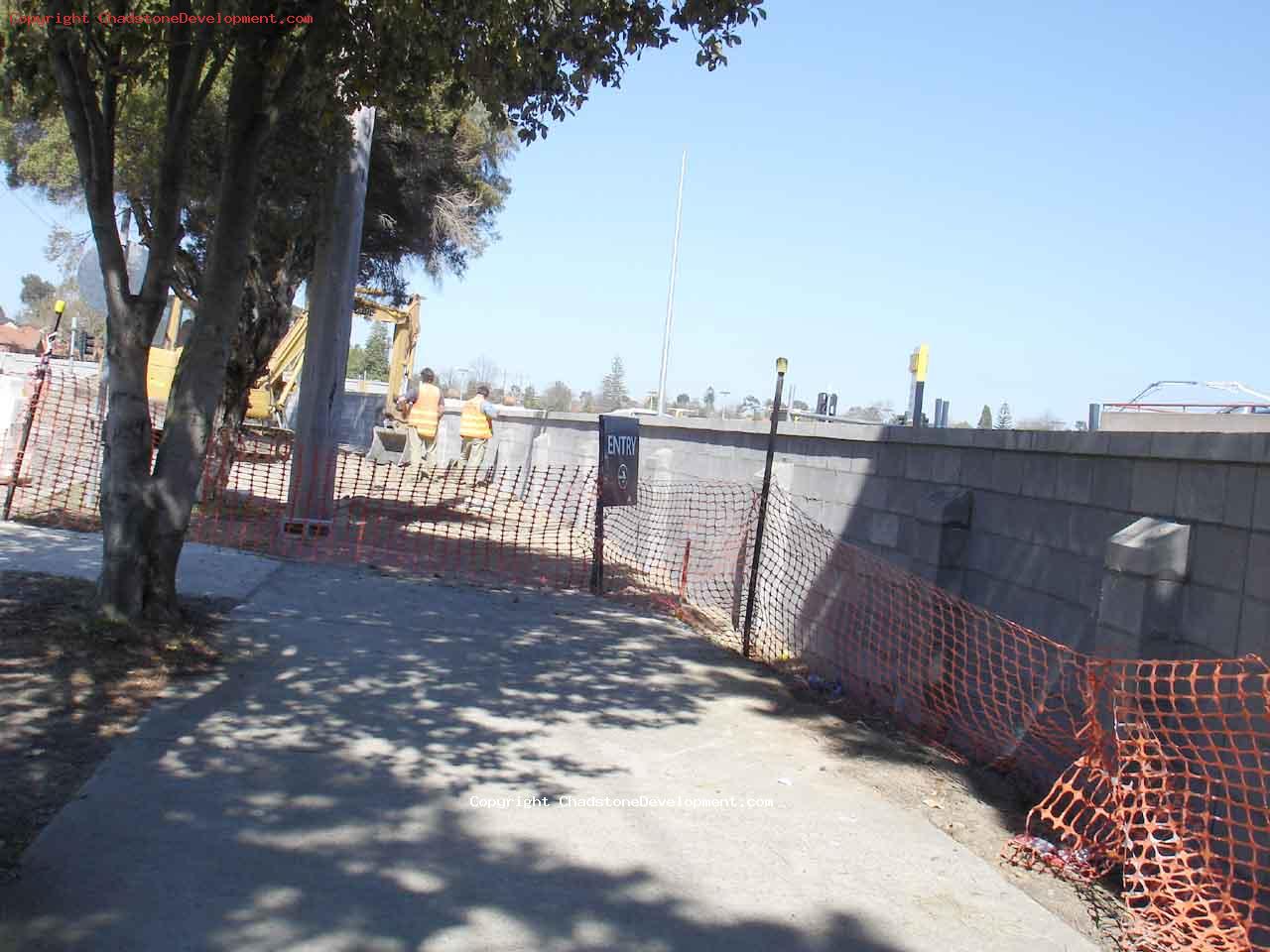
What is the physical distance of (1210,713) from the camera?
480 cm

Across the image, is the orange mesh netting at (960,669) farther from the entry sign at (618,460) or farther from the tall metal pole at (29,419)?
the entry sign at (618,460)

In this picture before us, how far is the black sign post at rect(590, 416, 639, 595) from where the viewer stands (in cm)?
1152

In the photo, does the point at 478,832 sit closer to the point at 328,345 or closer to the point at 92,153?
the point at 92,153

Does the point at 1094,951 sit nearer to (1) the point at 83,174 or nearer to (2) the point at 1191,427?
(1) the point at 83,174

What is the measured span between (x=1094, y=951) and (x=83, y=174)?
21.8 ft

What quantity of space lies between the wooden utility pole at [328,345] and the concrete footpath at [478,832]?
15.9 ft

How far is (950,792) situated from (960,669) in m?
1.06

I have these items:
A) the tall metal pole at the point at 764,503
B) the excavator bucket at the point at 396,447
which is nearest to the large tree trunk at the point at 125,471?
the tall metal pole at the point at 764,503

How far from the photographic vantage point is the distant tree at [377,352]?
87.9m

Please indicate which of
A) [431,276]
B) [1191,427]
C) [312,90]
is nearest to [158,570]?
[312,90]

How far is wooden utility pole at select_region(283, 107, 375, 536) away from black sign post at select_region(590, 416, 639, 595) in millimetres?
2875

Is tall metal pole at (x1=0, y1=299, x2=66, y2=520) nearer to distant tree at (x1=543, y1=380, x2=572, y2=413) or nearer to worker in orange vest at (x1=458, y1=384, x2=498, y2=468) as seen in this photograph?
worker in orange vest at (x1=458, y1=384, x2=498, y2=468)

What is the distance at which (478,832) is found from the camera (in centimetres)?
483

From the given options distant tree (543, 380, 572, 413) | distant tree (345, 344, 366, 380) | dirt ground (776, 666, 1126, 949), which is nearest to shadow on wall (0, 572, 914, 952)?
dirt ground (776, 666, 1126, 949)
